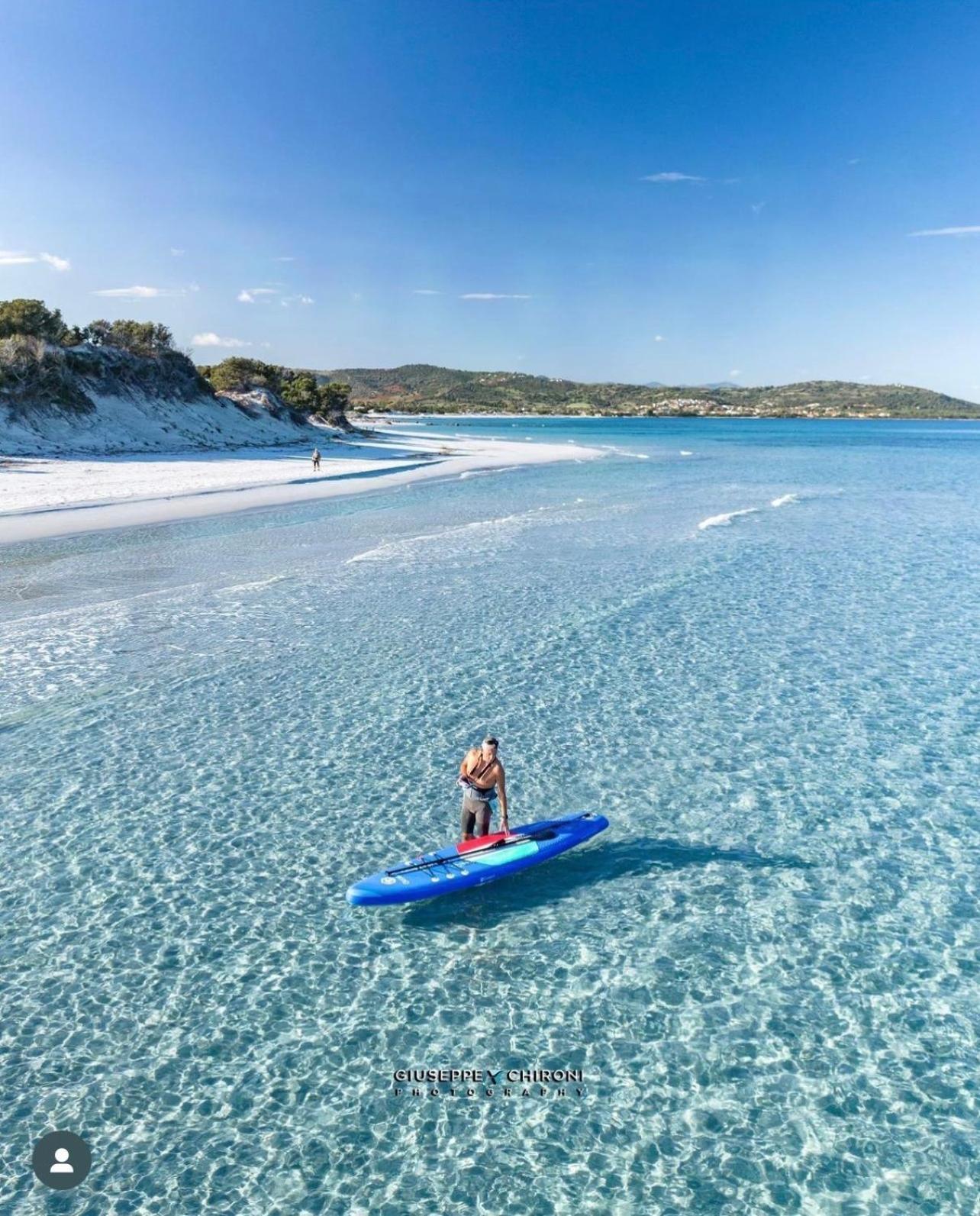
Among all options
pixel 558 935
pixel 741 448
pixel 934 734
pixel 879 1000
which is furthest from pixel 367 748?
pixel 741 448

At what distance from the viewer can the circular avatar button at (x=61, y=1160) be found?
7.39 m

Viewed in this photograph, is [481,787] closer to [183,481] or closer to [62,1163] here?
[62,1163]

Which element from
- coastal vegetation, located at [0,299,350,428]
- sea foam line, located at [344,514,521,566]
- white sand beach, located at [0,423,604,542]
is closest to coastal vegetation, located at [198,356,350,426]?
coastal vegetation, located at [0,299,350,428]

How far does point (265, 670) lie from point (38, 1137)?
13196mm

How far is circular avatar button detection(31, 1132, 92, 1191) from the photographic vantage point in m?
7.39

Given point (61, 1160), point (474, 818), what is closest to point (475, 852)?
point (474, 818)

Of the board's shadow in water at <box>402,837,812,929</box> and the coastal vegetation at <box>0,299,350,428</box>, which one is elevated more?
the coastal vegetation at <box>0,299,350,428</box>

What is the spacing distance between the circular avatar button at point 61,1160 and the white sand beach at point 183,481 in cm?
3297

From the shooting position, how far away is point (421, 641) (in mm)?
22766

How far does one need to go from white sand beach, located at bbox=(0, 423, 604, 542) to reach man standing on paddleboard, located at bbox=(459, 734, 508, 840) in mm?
31283

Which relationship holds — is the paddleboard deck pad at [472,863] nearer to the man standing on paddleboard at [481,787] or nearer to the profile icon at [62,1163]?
the man standing on paddleboard at [481,787]

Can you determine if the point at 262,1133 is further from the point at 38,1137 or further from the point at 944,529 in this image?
the point at 944,529

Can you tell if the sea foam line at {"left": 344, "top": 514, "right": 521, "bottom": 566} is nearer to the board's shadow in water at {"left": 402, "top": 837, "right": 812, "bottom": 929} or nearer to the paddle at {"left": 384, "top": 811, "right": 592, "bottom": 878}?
the paddle at {"left": 384, "top": 811, "right": 592, "bottom": 878}

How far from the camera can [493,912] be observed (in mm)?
11219
